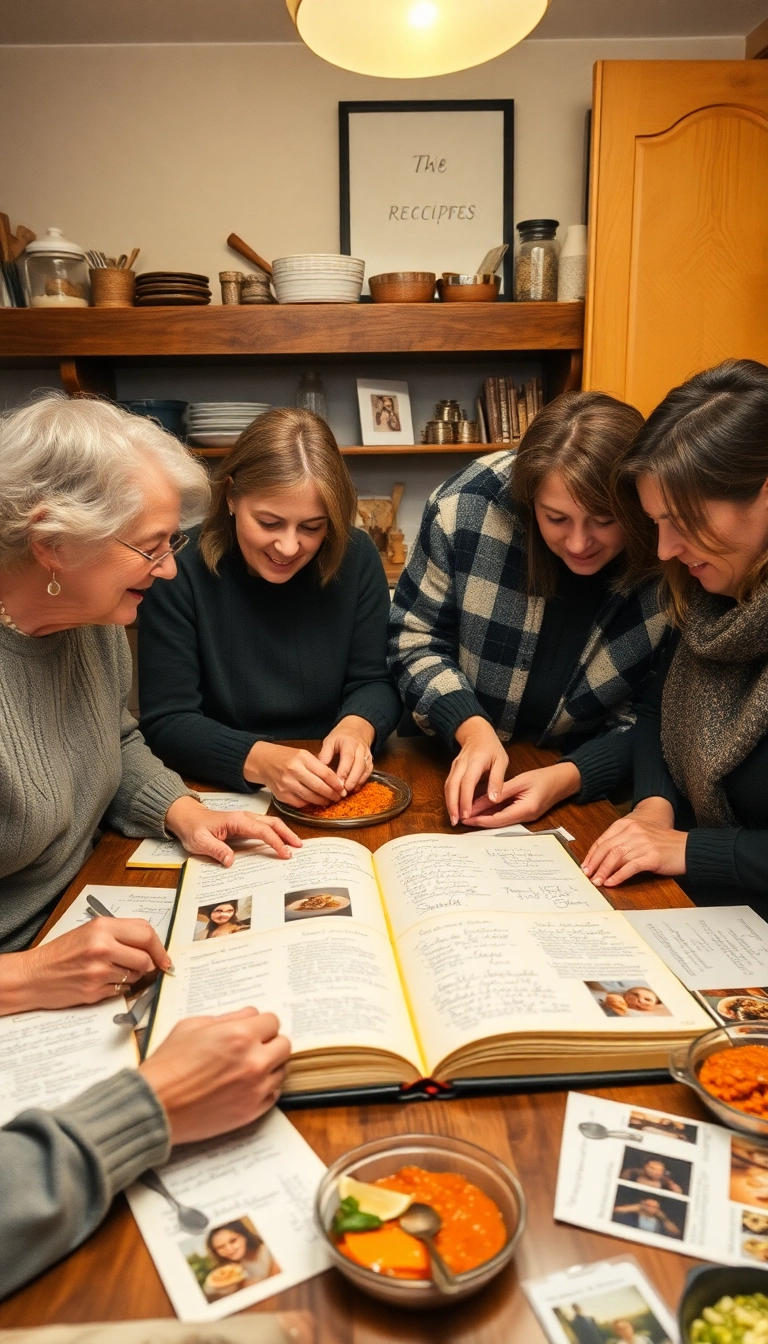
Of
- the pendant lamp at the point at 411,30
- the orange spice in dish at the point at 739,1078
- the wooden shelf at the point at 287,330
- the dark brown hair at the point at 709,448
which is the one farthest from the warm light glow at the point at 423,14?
the wooden shelf at the point at 287,330

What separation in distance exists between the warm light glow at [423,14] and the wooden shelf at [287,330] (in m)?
1.79

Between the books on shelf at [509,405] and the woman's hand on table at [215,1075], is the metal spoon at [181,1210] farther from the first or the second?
the books on shelf at [509,405]

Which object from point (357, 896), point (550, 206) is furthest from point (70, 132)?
point (357, 896)

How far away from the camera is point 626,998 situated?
0.91 metres

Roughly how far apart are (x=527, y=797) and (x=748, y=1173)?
74 centimetres

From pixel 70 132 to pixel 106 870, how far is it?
2962 mm

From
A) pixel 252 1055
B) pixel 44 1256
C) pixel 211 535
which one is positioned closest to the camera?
pixel 44 1256

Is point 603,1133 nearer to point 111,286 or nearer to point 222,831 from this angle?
point 222,831

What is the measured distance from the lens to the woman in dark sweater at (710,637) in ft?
4.17

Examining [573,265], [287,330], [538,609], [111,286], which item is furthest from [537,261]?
[538,609]

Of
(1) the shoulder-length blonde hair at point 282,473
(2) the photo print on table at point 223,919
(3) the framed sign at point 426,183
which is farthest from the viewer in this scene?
(3) the framed sign at point 426,183

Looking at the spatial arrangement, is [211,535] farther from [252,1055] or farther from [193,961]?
[252,1055]

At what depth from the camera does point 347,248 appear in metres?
Result: 3.30

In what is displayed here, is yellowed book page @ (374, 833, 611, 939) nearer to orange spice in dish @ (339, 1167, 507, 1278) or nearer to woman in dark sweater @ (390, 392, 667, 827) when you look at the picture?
woman in dark sweater @ (390, 392, 667, 827)
